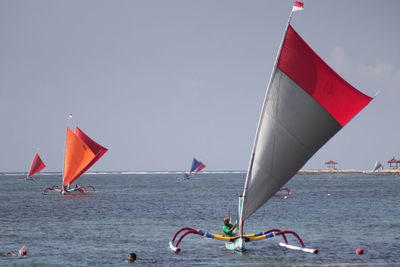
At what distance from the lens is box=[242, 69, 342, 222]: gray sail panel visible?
23.5 meters

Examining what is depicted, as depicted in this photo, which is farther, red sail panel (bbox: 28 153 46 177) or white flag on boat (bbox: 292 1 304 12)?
red sail panel (bbox: 28 153 46 177)

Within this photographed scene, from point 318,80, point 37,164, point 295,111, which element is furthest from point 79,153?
point 37,164

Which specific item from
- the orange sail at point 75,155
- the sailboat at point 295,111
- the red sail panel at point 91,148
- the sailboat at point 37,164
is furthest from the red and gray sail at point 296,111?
the sailboat at point 37,164

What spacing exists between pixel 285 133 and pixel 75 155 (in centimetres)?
5969

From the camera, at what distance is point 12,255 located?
30938 mm

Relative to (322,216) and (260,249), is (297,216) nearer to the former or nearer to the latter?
(322,216)

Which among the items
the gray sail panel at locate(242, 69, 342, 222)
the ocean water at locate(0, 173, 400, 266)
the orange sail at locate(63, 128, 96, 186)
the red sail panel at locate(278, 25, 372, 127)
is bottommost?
the ocean water at locate(0, 173, 400, 266)

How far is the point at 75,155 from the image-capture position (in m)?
78.6

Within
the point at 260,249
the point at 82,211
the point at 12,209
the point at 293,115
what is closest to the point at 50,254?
the point at 260,249

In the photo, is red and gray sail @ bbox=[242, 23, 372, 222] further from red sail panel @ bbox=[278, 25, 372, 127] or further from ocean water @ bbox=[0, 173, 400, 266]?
ocean water @ bbox=[0, 173, 400, 266]

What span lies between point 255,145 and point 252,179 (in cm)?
186

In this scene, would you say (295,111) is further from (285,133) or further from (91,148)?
(91,148)

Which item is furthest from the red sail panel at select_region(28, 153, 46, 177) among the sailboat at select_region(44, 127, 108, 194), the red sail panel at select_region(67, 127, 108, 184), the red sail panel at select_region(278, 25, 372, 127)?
the red sail panel at select_region(278, 25, 372, 127)

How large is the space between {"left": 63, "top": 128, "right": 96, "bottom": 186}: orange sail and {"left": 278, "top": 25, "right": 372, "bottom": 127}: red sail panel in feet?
192
